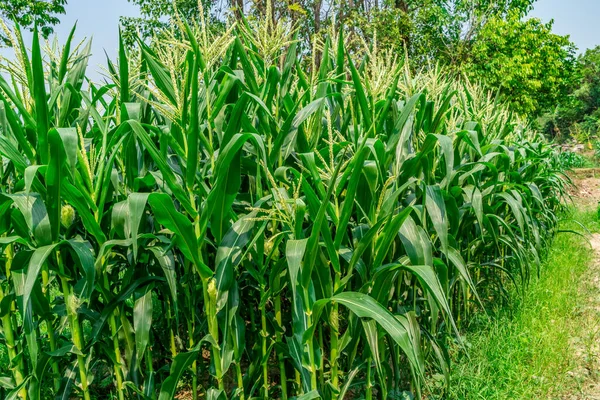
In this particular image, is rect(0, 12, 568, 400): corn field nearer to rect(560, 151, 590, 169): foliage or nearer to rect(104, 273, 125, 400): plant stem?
rect(104, 273, 125, 400): plant stem

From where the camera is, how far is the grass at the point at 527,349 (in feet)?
7.14

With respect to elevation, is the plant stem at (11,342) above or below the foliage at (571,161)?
below

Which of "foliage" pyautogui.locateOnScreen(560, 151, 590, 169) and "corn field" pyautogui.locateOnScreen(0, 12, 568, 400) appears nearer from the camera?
"corn field" pyautogui.locateOnScreen(0, 12, 568, 400)

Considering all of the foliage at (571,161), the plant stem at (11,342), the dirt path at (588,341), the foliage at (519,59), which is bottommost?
the dirt path at (588,341)

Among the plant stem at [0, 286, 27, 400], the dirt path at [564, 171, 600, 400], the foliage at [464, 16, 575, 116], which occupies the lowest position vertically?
the dirt path at [564, 171, 600, 400]

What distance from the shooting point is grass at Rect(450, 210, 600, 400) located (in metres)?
2.18

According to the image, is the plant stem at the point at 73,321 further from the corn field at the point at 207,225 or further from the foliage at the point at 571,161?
the foliage at the point at 571,161

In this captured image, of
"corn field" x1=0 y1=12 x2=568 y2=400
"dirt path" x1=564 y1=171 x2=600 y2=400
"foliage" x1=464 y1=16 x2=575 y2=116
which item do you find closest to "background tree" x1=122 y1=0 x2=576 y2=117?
"foliage" x1=464 y1=16 x2=575 y2=116

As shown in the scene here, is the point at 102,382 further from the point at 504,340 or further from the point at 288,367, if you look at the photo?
the point at 504,340

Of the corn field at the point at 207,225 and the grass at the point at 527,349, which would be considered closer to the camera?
the corn field at the point at 207,225

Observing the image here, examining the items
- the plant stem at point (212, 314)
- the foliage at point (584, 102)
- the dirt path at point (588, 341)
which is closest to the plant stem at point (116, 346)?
the plant stem at point (212, 314)

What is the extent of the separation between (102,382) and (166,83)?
137 centimetres

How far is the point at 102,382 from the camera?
2.09m

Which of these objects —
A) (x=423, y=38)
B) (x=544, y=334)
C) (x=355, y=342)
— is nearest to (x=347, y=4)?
(x=423, y=38)
